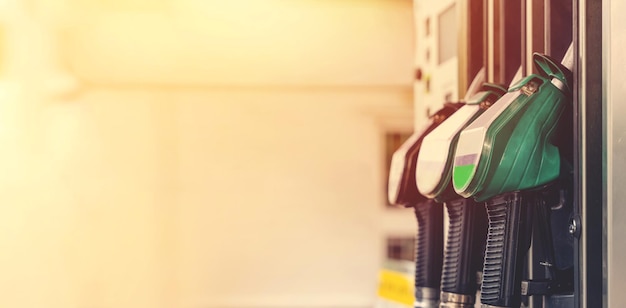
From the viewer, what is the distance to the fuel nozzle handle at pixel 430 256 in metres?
1.63

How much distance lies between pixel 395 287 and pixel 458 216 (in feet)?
8.97

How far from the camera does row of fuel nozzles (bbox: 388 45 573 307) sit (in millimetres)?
1230

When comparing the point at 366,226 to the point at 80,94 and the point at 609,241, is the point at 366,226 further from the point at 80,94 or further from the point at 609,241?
the point at 609,241

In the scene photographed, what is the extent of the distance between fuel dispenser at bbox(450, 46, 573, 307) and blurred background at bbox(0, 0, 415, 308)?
3841mm

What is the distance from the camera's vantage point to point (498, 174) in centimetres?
123

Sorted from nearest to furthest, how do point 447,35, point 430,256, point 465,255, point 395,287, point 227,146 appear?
point 465,255
point 430,256
point 447,35
point 395,287
point 227,146

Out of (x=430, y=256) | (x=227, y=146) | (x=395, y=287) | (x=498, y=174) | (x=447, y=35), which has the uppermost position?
(x=227, y=146)

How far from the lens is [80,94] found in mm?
5086

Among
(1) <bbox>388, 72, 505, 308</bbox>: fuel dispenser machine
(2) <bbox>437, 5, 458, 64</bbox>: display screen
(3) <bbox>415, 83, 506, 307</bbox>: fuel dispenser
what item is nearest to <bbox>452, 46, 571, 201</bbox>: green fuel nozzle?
(3) <bbox>415, 83, 506, 307</bbox>: fuel dispenser

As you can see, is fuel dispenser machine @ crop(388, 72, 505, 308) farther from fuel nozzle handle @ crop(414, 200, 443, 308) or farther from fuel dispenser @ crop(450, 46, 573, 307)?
fuel dispenser @ crop(450, 46, 573, 307)

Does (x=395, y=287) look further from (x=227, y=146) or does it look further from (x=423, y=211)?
(x=423, y=211)

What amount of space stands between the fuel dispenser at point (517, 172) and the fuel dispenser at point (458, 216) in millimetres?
97

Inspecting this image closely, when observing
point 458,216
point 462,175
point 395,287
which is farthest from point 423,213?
point 395,287

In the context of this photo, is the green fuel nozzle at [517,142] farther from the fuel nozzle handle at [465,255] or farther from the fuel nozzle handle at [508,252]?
the fuel nozzle handle at [465,255]
